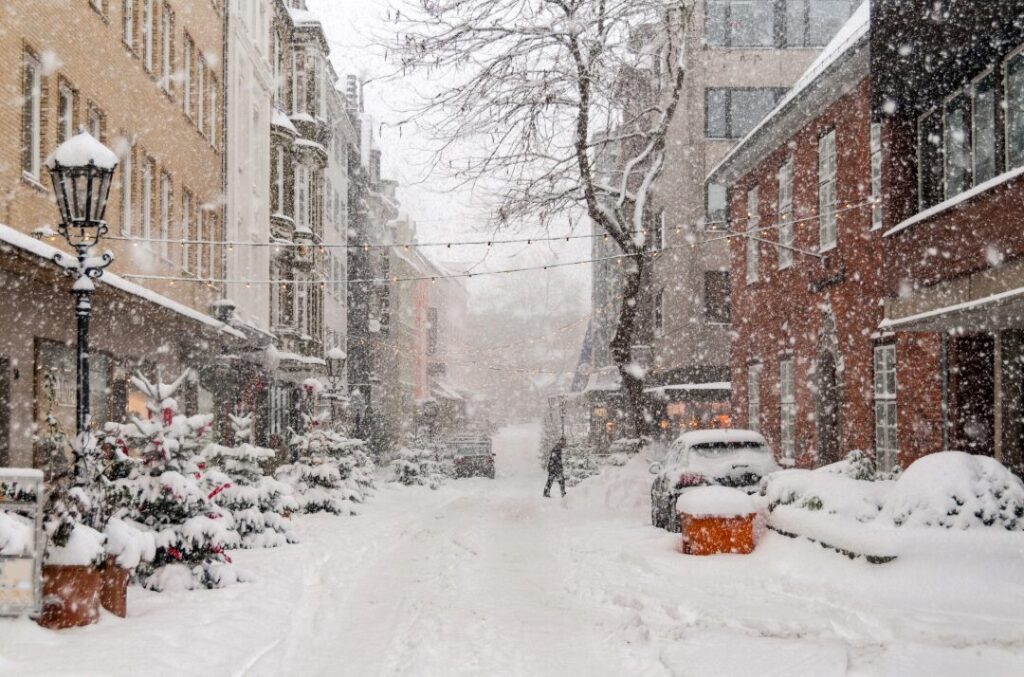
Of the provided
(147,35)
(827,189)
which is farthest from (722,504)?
(147,35)

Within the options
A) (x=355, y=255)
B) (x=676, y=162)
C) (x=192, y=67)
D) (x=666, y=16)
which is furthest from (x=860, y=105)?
(x=355, y=255)

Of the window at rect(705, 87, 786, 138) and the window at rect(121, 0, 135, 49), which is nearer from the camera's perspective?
the window at rect(121, 0, 135, 49)

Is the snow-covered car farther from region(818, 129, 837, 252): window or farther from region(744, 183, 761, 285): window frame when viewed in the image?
region(744, 183, 761, 285): window frame

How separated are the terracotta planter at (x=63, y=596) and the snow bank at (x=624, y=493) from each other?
1631 centimetres

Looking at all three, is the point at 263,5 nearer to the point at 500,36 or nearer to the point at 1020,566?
the point at 500,36

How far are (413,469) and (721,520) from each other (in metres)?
23.2

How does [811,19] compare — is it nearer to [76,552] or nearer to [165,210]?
[165,210]

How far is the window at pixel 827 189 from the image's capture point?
2050 centimetres

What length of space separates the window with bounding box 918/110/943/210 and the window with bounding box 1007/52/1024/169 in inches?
90.4

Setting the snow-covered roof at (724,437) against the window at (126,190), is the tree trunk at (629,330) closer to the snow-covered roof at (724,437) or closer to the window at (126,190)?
the snow-covered roof at (724,437)

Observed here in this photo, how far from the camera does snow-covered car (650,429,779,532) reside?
621 inches

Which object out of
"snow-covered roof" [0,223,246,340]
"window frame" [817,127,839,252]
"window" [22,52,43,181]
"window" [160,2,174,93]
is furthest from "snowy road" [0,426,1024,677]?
"window" [160,2,174,93]

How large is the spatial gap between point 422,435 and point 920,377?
78.2ft

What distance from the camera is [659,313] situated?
3956 cm
